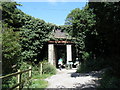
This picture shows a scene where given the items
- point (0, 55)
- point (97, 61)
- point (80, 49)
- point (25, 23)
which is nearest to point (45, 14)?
point (25, 23)

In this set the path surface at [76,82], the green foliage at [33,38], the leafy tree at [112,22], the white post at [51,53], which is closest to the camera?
the leafy tree at [112,22]

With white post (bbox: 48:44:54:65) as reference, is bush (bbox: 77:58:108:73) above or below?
below

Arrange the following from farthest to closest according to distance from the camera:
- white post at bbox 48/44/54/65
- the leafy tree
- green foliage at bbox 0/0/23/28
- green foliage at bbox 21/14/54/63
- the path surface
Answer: white post at bbox 48/44/54/65
green foliage at bbox 21/14/54/63
green foliage at bbox 0/0/23/28
the path surface
the leafy tree

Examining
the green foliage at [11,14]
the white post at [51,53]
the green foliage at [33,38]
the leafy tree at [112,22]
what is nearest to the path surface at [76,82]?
the leafy tree at [112,22]

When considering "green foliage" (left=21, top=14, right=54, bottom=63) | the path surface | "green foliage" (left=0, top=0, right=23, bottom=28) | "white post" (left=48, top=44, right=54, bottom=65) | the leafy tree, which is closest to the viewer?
the leafy tree

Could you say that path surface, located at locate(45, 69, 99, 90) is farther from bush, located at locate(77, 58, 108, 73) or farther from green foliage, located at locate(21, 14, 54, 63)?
green foliage, located at locate(21, 14, 54, 63)

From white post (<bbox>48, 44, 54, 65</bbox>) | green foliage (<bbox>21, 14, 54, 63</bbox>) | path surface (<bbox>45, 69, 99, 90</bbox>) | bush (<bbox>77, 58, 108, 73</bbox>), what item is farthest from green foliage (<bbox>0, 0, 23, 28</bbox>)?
bush (<bbox>77, 58, 108, 73</bbox>)

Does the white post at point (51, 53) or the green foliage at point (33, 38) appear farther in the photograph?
the white post at point (51, 53)

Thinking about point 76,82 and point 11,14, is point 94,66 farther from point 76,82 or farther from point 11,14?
point 11,14

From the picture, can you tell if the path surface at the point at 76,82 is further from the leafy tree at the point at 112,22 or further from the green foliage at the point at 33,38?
the green foliage at the point at 33,38

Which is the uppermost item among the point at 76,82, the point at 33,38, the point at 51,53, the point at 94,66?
the point at 33,38

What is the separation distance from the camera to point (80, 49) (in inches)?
591

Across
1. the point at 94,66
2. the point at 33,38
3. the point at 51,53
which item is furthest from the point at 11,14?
the point at 94,66

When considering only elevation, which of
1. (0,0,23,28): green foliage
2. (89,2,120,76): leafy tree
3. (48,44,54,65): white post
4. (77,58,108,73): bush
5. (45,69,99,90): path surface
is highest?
(0,0,23,28): green foliage
